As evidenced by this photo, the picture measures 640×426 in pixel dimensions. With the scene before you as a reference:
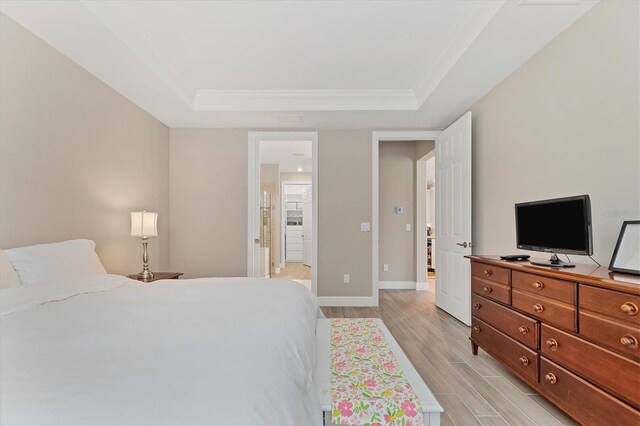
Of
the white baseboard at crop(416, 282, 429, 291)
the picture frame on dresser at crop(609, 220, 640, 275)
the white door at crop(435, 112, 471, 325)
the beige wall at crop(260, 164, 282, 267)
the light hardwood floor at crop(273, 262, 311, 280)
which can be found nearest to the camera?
the picture frame on dresser at crop(609, 220, 640, 275)

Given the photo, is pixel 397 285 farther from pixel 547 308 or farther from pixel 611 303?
pixel 611 303

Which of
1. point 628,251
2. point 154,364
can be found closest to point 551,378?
point 628,251

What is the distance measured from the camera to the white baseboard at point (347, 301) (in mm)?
4375

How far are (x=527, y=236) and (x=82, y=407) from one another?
2.63 m

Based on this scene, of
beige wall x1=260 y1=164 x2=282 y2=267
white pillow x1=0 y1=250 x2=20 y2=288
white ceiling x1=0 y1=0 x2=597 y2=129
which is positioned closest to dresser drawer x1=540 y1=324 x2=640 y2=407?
white ceiling x1=0 y1=0 x2=597 y2=129

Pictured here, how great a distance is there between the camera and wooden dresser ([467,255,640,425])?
1401mm

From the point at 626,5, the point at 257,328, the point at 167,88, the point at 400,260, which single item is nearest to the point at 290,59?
the point at 167,88

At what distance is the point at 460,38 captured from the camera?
2471 millimetres

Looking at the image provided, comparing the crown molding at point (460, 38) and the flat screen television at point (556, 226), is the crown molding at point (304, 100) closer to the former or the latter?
the crown molding at point (460, 38)

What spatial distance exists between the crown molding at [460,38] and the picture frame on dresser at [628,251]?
4.90 ft

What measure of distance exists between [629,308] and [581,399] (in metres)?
0.60

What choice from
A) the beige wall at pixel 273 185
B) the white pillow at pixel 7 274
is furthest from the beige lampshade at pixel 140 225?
the beige wall at pixel 273 185

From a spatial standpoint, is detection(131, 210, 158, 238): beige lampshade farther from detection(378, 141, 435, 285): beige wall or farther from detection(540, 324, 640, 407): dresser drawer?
detection(378, 141, 435, 285): beige wall

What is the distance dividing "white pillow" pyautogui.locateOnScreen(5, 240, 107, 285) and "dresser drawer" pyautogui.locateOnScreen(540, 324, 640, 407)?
297cm
